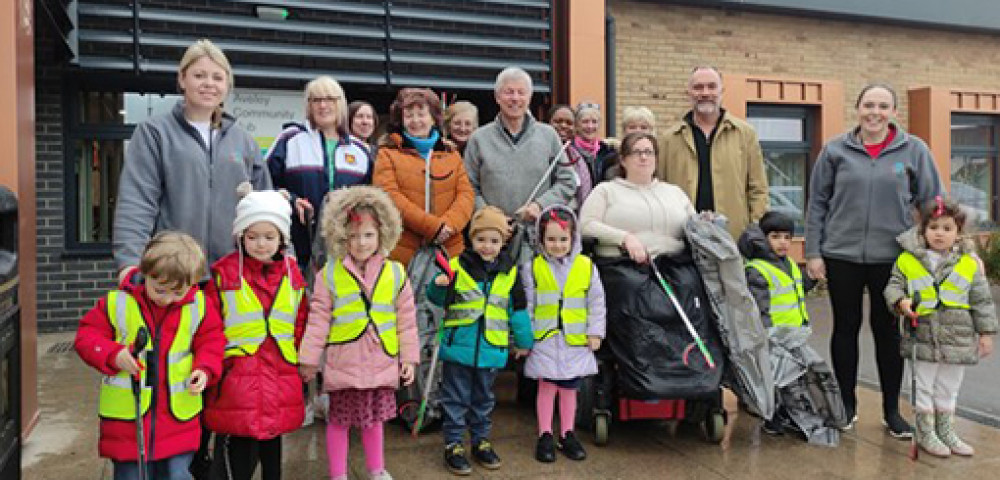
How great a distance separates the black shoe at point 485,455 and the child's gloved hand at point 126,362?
1.76 m

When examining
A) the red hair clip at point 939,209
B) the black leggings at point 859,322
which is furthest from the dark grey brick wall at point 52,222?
the red hair clip at point 939,209

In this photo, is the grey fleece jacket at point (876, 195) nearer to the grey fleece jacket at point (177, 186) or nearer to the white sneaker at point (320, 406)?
the white sneaker at point (320, 406)

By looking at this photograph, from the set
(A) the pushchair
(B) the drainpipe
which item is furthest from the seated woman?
(B) the drainpipe

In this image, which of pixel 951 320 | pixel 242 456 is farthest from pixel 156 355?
pixel 951 320

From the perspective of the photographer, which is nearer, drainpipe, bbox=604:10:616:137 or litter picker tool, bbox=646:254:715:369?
litter picker tool, bbox=646:254:715:369

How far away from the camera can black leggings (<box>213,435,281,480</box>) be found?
312 centimetres

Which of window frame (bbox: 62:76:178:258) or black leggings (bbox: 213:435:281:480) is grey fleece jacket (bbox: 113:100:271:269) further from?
window frame (bbox: 62:76:178:258)

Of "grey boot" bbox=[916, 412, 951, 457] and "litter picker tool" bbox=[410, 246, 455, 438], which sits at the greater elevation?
"litter picker tool" bbox=[410, 246, 455, 438]

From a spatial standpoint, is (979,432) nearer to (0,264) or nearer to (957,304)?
(957,304)

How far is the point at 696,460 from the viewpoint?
4.02m

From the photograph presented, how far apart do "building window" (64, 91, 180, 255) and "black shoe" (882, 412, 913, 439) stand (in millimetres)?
6583

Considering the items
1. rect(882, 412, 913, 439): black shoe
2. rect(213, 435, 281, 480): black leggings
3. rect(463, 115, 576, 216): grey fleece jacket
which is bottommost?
rect(882, 412, 913, 439): black shoe

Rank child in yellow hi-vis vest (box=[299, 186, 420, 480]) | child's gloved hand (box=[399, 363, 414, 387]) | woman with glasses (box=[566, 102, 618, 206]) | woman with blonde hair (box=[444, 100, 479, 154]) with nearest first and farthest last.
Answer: child in yellow hi-vis vest (box=[299, 186, 420, 480]) → child's gloved hand (box=[399, 363, 414, 387]) → woman with glasses (box=[566, 102, 618, 206]) → woman with blonde hair (box=[444, 100, 479, 154])

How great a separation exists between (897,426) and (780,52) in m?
6.81
